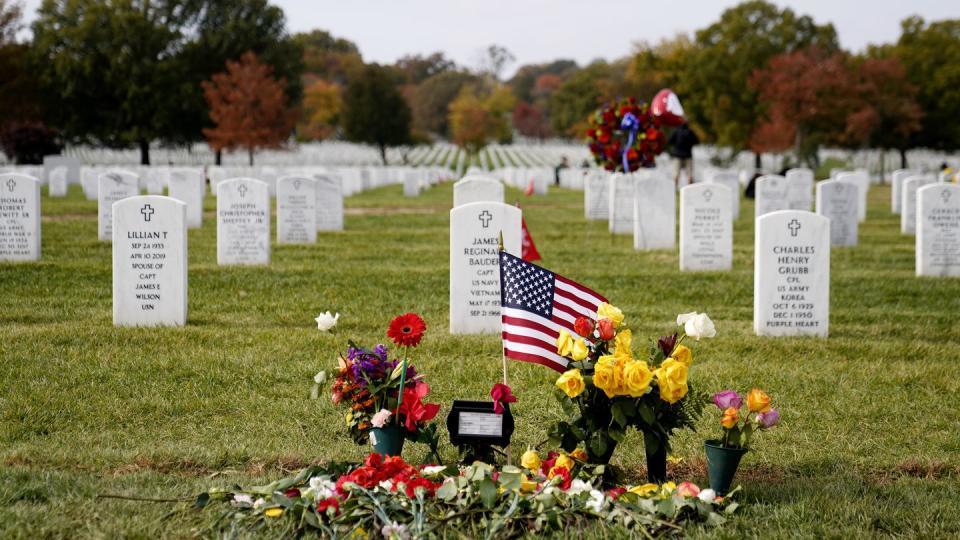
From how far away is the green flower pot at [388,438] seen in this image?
5613 mm

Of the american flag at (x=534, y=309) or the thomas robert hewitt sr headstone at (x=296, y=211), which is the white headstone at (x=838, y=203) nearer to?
the thomas robert hewitt sr headstone at (x=296, y=211)

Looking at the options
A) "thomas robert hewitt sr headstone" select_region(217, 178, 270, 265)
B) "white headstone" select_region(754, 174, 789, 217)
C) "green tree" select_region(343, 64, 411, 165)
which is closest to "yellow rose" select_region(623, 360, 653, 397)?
"thomas robert hewitt sr headstone" select_region(217, 178, 270, 265)

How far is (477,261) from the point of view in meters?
9.70

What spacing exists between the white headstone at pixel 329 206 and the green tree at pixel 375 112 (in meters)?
56.5

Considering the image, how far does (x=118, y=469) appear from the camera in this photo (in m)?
5.76

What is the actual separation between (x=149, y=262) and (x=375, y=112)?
222 feet

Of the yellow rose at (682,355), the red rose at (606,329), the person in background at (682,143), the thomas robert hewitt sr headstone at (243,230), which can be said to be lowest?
the yellow rose at (682,355)

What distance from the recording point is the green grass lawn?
5.17 m

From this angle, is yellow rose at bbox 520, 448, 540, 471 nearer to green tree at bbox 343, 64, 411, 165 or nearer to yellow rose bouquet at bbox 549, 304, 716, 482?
yellow rose bouquet at bbox 549, 304, 716, 482

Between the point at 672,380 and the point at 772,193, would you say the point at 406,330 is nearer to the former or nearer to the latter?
the point at 672,380

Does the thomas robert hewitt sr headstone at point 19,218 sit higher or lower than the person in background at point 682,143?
lower

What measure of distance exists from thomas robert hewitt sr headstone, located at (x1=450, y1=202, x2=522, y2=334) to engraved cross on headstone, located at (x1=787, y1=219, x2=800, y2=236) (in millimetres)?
2502

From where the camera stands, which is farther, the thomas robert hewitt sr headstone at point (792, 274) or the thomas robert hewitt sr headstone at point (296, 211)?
the thomas robert hewitt sr headstone at point (296, 211)

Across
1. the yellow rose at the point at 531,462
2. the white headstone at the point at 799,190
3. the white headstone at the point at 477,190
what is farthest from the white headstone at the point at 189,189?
the yellow rose at the point at 531,462
